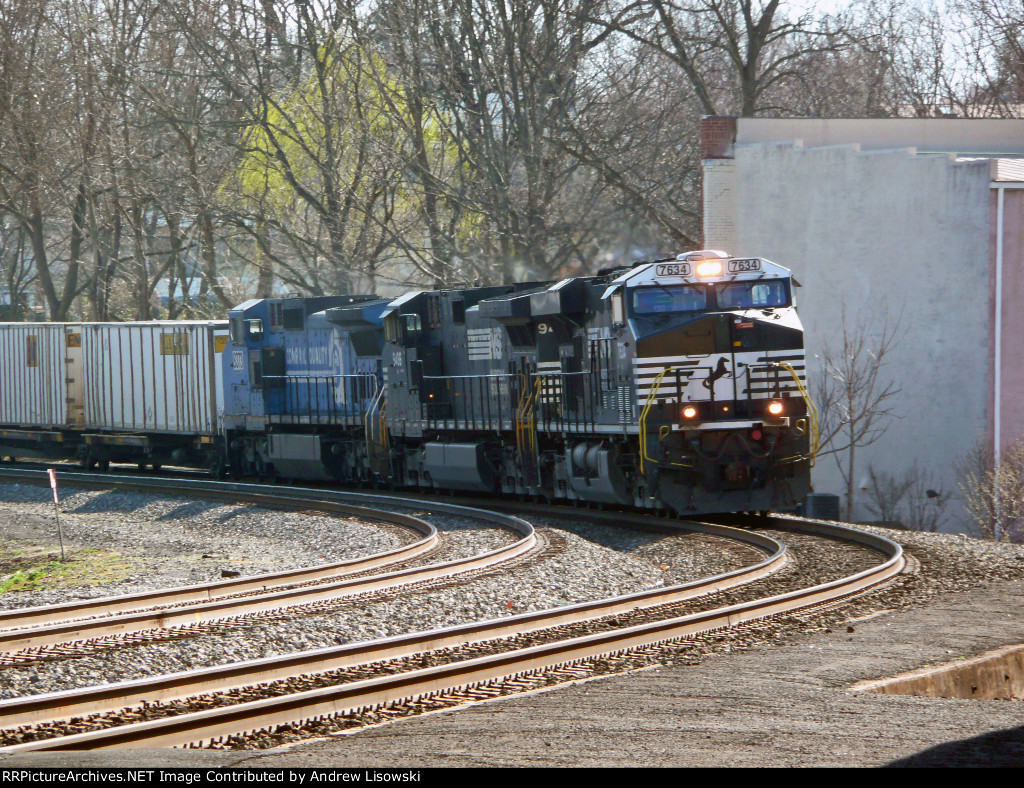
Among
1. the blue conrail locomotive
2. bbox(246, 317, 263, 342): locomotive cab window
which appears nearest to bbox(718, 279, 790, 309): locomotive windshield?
the blue conrail locomotive

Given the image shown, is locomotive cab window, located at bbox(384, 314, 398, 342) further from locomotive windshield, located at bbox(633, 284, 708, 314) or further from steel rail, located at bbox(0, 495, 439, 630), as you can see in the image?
locomotive windshield, located at bbox(633, 284, 708, 314)

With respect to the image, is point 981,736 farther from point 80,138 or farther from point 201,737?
point 80,138

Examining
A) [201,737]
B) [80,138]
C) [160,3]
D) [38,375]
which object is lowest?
[201,737]

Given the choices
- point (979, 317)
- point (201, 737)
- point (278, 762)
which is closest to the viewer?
point (278, 762)

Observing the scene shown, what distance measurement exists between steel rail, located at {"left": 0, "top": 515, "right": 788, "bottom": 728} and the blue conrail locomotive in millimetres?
3665

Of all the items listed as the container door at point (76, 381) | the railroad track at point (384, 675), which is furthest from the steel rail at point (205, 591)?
the container door at point (76, 381)

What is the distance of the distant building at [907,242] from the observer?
22.9m

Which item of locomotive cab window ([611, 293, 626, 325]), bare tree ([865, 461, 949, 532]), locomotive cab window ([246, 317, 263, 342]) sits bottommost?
bare tree ([865, 461, 949, 532])

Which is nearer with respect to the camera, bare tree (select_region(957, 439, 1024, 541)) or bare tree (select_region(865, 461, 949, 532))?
→ bare tree (select_region(957, 439, 1024, 541))

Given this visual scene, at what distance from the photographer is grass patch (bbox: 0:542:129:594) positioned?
12.9 meters

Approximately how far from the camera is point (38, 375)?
28547 mm
